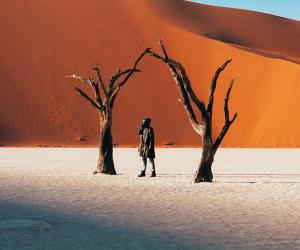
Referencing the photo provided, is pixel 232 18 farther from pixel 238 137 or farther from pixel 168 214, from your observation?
pixel 168 214

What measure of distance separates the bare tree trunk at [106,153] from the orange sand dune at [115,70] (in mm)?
31320

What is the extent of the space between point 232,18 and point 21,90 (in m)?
48.1

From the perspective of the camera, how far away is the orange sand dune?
54625 mm

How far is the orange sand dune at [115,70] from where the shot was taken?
179 ft

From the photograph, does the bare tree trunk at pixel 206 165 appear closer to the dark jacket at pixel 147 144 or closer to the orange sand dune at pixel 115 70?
the dark jacket at pixel 147 144

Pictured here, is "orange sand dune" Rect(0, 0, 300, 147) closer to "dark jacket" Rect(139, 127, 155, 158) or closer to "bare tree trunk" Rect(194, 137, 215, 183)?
"dark jacket" Rect(139, 127, 155, 158)

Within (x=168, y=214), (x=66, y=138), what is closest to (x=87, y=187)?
(x=168, y=214)

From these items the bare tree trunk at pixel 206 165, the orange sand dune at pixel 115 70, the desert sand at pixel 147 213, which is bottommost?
the desert sand at pixel 147 213

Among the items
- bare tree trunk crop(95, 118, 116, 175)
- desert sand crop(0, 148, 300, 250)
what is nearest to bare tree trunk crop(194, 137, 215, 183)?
desert sand crop(0, 148, 300, 250)

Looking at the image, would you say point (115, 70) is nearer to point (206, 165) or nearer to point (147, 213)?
point (206, 165)

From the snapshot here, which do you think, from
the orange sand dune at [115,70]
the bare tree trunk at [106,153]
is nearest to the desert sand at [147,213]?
the bare tree trunk at [106,153]

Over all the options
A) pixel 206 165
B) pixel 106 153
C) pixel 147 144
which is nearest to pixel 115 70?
pixel 106 153

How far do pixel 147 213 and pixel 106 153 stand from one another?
32.2 feet

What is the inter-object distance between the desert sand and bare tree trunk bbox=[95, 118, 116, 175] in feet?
6.18
